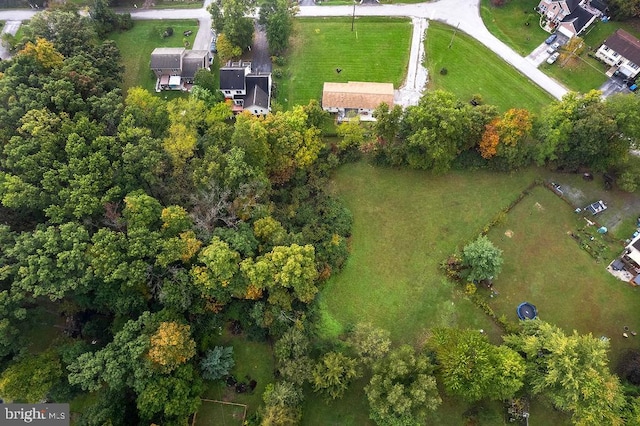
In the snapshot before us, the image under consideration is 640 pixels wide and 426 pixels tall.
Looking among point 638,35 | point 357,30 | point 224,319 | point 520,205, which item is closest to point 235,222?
point 224,319

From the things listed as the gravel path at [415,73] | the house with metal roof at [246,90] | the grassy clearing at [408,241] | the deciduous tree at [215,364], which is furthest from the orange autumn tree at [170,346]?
the gravel path at [415,73]

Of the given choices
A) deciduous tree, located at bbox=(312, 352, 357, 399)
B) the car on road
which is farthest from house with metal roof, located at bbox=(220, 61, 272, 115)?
the car on road

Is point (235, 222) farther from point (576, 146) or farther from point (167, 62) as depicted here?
point (576, 146)

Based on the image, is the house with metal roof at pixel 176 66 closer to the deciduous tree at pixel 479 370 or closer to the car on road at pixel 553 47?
the deciduous tree at pixel 479 370

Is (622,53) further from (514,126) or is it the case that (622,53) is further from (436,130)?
(436,130)

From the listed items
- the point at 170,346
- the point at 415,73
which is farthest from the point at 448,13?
the point at 170,346

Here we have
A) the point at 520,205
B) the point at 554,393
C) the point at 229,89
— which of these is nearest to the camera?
the point at 554,393
